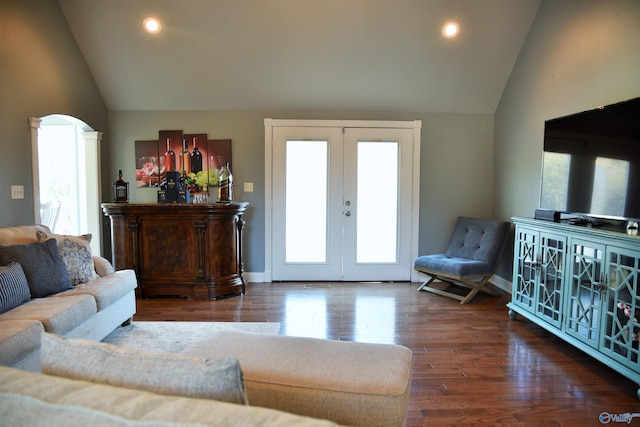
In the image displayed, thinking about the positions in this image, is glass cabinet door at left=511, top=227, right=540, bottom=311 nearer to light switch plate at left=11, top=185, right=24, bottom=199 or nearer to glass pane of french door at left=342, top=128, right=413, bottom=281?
glass pane of french door at left=342, top=128, right=413, bottom=281

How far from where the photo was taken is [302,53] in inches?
170

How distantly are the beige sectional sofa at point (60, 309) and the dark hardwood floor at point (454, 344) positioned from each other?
59 centimetres

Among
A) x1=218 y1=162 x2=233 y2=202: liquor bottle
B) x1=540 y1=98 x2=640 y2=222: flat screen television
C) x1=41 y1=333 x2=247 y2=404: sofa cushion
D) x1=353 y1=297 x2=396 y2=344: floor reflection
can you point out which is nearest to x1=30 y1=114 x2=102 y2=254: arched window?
x1=218 y1=162 x2=233 y2=202: liquor bottle

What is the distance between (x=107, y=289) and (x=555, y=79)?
4206 millimetres

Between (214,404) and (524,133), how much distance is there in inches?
172

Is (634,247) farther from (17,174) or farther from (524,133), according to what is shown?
(17,174)

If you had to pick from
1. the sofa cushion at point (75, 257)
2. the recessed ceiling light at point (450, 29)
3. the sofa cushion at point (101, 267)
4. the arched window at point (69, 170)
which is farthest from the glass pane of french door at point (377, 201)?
the arched window at point (69, 170)

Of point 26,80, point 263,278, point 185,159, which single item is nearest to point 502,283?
point 263,278

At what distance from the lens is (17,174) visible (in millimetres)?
3436

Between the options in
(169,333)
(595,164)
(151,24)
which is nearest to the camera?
(595,164)

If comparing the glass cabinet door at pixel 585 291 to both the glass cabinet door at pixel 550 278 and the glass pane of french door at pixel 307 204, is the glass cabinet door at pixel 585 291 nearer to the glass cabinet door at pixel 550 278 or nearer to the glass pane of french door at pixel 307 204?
the glass cabinet door at pixel 550 278

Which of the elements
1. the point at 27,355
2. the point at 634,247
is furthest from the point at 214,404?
the point at 634,247

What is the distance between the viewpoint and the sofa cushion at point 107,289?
2.81 metres

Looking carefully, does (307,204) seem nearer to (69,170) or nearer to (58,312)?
(58,312)
